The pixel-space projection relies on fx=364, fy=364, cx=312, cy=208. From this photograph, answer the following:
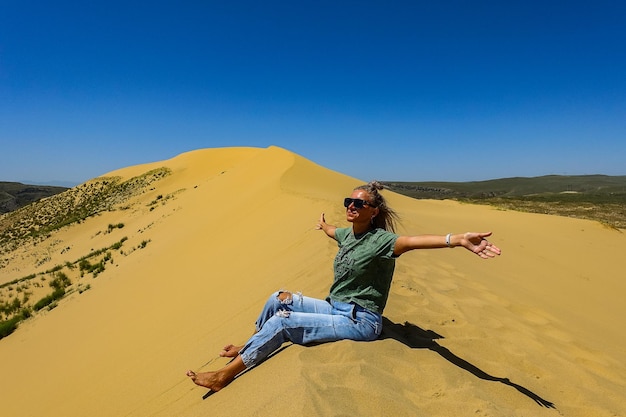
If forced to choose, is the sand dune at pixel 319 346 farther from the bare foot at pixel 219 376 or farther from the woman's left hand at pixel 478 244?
the woman's left hand at pixel 478 244

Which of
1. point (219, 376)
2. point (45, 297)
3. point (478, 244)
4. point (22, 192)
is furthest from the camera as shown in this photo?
point (22, 192)

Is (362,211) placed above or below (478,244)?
above

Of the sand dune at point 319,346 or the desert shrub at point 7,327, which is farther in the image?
the desert shrub at point 7,327

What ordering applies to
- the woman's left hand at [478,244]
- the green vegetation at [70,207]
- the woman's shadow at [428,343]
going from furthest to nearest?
1. the green vegetation at [70,207]
2. the woman's shadow at [428,343]
3. the woman's left hand at [478,244]

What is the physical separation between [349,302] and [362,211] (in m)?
0.73

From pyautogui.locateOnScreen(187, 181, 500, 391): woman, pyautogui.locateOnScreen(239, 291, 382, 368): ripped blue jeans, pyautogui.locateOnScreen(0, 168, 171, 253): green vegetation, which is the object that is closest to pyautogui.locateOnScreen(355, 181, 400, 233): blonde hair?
pyautogui.locateOnScreen(187, 181, 500, 391): woman

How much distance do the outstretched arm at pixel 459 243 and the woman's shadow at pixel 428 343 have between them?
2.83 ft

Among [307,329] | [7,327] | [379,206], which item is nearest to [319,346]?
[307,329]

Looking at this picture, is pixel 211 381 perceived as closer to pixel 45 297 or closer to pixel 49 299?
pixel 49 299

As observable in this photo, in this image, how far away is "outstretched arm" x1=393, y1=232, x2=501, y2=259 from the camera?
87.7 inches

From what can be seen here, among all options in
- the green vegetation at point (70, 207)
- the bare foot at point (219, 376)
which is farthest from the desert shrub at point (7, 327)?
the green vegetation at point (70, 207)

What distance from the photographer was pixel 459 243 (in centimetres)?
228

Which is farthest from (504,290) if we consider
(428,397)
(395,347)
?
(428,397)

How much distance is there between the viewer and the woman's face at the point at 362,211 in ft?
9.74
